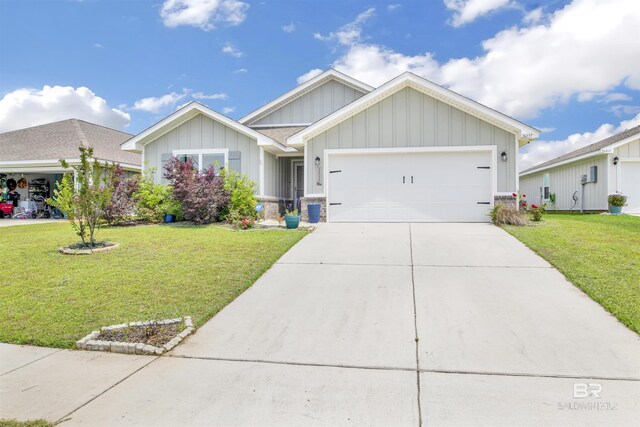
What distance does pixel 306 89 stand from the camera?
54.2 feet

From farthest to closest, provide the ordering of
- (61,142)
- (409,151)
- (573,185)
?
1. (573,185)
2. (61,142)
3. (409,151)

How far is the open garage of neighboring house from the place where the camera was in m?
16.7

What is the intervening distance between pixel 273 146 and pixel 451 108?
19.6 feet

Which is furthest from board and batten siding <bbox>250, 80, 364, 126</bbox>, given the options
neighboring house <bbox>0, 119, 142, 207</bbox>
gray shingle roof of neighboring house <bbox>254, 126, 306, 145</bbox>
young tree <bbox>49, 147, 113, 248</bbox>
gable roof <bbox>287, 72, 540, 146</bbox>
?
young tree <bbox>49, 147, 113, 248</bbox>

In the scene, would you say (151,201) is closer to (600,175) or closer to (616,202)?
(616,202)

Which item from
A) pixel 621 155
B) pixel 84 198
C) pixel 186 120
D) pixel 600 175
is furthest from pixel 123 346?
pixel 600 175

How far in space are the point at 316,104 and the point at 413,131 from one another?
20.7 ft

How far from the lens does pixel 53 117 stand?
20812mm

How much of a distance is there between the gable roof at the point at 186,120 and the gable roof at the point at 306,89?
3618mm

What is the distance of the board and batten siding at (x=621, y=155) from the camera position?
14.5 meters

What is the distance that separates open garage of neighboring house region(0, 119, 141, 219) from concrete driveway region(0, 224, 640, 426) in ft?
50.3

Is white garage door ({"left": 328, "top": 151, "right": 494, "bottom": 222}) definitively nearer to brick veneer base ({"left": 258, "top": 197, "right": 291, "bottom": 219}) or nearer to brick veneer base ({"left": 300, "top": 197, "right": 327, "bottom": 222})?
brick veneer base ({"left": 300, "top": 197, "right": 327, "bottom": 222})

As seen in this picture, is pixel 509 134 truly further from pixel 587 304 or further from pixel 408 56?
pixel 587 304

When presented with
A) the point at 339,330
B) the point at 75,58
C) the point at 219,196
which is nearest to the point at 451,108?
the point at 219,196
